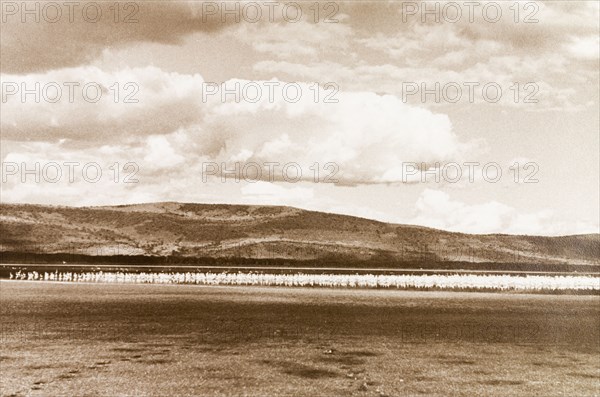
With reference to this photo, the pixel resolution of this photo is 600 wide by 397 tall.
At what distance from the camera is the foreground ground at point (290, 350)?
76.2 feet

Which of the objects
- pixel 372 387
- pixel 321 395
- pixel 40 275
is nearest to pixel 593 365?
pixel 372 387

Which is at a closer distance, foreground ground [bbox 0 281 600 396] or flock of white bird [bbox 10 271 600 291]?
foreground ground [bbox 0 281 600 396]

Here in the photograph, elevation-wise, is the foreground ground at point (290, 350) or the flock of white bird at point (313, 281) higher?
the foreground ground at point (290, 350)

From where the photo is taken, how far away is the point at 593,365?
29.2 metres

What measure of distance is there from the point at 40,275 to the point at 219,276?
23399 mm

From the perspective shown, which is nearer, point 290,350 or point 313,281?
point 290,350

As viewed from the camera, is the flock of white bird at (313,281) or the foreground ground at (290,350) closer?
the foreground ground at (290,350)

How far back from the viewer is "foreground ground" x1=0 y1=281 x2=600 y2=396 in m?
23.2

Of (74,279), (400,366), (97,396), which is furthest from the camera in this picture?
(74,279)

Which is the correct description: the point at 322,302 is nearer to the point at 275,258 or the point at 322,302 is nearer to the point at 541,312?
the point at 541,312

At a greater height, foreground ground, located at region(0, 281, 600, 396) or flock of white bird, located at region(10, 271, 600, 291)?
foreground ground, located at region(0, 281, 600, 396)

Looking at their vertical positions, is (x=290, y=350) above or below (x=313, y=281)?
above

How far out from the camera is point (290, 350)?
30.6 meters

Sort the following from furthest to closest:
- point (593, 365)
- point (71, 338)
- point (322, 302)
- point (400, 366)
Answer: point (322, 302)
point (71, 338)
point (593, 365)
point (400, 366)
